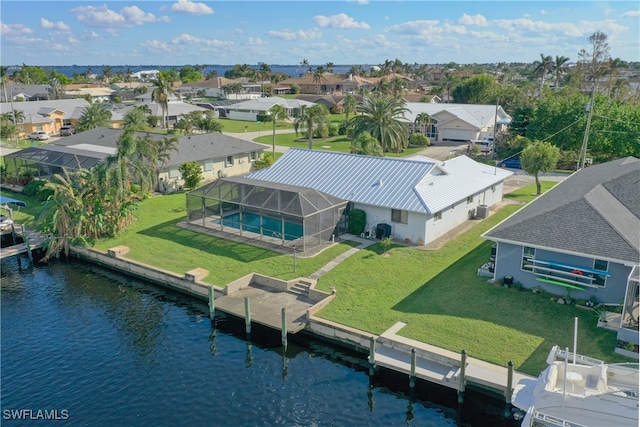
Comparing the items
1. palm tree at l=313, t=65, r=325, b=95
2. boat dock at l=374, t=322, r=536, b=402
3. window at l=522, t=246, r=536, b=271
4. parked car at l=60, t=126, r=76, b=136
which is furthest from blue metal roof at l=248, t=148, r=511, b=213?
palm tree at l=313, t=65, r=325, b=95

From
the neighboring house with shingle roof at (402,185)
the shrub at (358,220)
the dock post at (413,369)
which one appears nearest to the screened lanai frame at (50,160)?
the neighboring house with shingle roof at (402,185)

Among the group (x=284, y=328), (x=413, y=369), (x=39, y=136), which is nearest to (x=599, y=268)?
(x=413, y=369)

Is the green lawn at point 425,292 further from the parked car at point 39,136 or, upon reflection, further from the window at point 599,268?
the parked car at point 39,136

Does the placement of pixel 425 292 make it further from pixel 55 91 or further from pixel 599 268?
pixel 55 91

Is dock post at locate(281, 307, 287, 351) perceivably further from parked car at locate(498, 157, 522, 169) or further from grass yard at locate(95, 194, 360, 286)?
parked car at locate(498, 157, 522, 169)

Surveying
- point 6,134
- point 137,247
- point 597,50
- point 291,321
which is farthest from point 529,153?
point 597,50

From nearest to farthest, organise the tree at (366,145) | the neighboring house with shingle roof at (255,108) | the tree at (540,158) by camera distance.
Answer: the tree at (540,158), the tree at (366,145), the neighboring house with shingle roof at (255,108)
